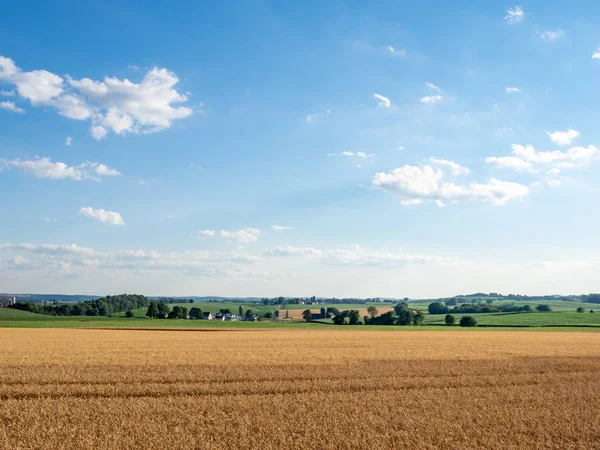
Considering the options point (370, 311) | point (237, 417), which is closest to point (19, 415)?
point (237, 417)

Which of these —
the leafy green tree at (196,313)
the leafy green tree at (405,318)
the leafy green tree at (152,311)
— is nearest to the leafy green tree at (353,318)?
the leafy green tree at (405,318)

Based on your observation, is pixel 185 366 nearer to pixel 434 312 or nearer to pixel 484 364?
pixel 484 364

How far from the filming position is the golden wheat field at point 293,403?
1253 centimetres

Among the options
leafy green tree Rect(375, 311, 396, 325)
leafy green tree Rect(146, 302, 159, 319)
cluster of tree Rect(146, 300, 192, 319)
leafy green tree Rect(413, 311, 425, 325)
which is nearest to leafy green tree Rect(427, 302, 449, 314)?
leafy green tree Rect(375, 311, 396, 325)

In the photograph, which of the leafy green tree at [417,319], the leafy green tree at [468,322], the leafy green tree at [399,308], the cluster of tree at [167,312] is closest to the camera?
the leafy green tree at [468,322]

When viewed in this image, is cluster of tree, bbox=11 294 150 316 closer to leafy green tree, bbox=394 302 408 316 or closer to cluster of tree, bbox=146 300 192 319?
cluster of tree, bbox=146 300 192 319

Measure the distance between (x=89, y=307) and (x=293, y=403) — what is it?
543ft

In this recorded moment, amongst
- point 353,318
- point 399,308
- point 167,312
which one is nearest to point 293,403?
point 353,318

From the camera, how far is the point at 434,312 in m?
170

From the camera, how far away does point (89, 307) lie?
164 metres

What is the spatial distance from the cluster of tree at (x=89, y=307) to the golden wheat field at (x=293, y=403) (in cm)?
13716

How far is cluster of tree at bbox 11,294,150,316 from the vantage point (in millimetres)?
148875

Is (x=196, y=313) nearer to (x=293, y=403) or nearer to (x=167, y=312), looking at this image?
(x=167, y=312)

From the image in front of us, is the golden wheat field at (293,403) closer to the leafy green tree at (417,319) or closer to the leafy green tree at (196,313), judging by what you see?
the leafy green tree at (417,319)
